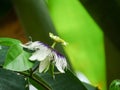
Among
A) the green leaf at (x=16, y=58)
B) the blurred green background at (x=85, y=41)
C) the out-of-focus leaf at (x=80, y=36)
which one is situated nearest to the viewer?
the green leaf at (x=16, y=58)

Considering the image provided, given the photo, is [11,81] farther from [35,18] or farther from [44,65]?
[35,18]

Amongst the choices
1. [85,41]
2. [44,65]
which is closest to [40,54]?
[44,65]

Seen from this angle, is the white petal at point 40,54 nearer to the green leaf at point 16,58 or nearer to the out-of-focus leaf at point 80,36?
the green leaf at point 16,58

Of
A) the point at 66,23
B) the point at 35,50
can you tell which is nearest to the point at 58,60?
the point at 35,50

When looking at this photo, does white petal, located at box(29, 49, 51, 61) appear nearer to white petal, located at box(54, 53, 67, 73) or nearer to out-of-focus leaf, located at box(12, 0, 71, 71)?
white petal, located at box(54, 53, 67, 73)

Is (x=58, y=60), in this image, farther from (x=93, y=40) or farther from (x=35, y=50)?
(x=93, y=40)

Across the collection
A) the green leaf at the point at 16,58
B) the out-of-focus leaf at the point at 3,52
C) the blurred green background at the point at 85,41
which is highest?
the out-of-focus leaf at the point at 3,52

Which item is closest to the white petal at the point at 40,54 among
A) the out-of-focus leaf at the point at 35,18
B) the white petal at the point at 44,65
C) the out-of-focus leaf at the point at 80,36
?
the white petal at the point at 44,65

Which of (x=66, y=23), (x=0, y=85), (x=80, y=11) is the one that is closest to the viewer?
(x=0, y=85)
